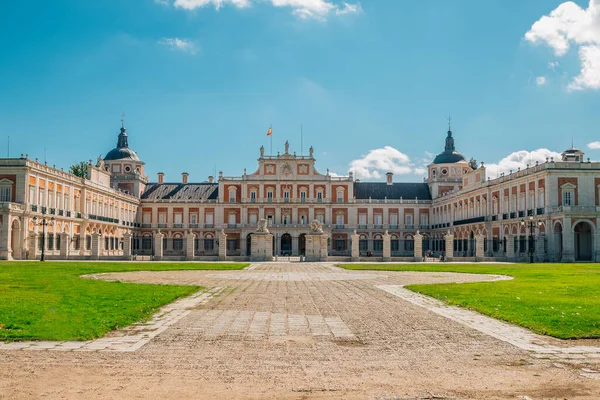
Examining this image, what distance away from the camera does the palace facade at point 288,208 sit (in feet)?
187

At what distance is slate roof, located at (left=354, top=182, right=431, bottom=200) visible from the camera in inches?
3329

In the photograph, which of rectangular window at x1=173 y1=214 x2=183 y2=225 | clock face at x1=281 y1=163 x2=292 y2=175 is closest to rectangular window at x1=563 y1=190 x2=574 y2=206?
clock face at x1=281 y1=163 x2=292 y2=175

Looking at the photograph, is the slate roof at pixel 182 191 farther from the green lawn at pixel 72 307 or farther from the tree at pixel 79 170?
the green lawn at pixel 72 307

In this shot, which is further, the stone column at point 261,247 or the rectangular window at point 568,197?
the stone column at point 261,247

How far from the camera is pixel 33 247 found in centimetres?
4884

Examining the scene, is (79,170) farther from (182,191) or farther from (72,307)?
(72,307)

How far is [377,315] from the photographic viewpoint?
41.3 ft

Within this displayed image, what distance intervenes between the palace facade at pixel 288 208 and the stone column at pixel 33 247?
306 cm

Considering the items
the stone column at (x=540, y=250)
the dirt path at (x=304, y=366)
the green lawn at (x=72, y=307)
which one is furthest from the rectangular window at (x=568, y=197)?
the dirt path at (x=304, y=366)

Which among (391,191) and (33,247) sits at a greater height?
(391,191)

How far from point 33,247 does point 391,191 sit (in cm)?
4930

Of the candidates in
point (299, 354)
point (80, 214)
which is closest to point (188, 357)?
point (299, 354)

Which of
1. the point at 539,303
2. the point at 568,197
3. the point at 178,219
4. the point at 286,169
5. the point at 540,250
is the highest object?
the point at 286,169

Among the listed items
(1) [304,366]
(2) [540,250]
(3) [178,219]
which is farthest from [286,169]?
(1) [304,366]
